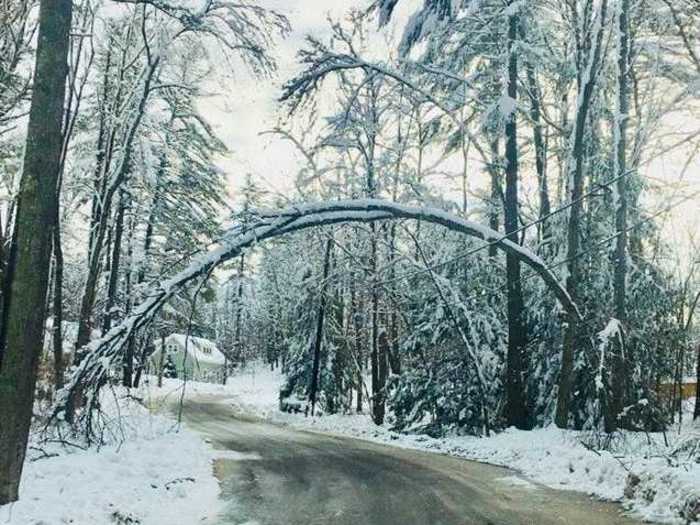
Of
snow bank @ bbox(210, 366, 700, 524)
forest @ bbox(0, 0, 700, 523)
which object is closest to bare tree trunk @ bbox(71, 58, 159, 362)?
forest @ bbox(0, 0, 700, 523)

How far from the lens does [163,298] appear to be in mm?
9477

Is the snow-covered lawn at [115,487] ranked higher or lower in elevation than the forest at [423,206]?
lower

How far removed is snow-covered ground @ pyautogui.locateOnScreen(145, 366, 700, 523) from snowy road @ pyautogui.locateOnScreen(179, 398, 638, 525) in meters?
0.44

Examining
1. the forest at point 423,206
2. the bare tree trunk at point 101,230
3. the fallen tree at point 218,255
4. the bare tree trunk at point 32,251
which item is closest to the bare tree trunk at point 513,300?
the forest at point 423,206

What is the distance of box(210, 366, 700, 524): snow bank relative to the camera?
298 inches

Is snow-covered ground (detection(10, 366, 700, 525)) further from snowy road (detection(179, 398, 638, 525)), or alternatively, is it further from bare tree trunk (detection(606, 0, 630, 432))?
bare tree trunk (detection(606, 0, 630, 432))

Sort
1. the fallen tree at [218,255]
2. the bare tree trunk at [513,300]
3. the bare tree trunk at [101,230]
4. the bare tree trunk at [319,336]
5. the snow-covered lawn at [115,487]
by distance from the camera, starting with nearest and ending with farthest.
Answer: the snow-covered lawn at [115,487]
the fallen tree at [218,255]
the bare tree trunk at [101,230]
the bare tree trunk at [513,300]
the bare tree trunk at [319,336]

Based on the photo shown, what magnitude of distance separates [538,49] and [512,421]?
32.3 ft

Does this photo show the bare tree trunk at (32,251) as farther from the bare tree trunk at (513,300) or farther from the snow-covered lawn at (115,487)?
the bare tree trunk at (513,300)

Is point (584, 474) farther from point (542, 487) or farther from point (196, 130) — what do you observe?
point (196, 130)

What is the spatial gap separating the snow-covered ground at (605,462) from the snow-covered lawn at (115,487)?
4.67 ft

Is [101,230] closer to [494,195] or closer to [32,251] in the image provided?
[32,251]

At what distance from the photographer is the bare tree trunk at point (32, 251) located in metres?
6.66

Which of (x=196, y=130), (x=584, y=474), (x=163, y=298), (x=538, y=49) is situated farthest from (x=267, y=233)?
(x=196, y=130)
